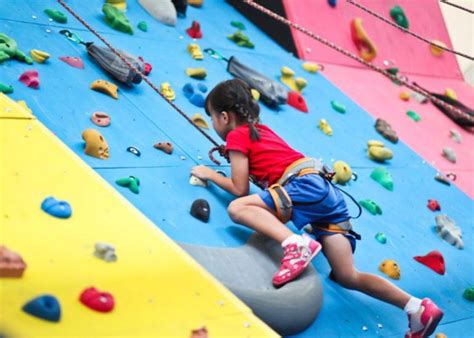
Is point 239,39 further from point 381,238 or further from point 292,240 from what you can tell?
point 292,240

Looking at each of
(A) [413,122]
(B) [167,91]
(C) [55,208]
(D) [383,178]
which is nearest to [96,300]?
(C) [55,208]

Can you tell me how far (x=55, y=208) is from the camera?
185 centimetres

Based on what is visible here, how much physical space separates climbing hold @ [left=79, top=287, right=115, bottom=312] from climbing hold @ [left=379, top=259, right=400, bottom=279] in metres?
1.38

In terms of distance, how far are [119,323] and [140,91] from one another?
5.84 feet

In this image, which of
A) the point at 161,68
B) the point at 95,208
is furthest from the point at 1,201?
the point at 161,68

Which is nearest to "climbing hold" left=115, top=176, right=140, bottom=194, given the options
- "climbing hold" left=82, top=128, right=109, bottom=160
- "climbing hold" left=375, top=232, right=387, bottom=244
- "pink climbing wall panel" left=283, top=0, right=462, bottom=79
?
"climbing hold" left=82, top=128, right=109, bottom=160

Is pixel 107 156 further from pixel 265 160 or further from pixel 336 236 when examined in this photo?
pixel 336 236

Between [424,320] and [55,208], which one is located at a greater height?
[55,208]

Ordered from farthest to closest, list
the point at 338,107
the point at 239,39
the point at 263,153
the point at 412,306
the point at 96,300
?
1. the point at 239,39
2. the point at 338,107
3. the point at 263,153
4. the point at 412,306
5. the point at 96,300

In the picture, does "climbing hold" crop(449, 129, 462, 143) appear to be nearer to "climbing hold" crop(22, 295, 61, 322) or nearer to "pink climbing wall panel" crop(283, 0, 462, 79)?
"pink climbing wall panel" crop(283, 0, 462, 79)

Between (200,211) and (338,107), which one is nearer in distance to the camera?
(200,211)

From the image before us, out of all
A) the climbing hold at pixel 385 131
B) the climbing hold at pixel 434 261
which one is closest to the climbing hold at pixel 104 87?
the climbing hold at pixel 434 261

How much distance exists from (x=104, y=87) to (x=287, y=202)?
0.99m

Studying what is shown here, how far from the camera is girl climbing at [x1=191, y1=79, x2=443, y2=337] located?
2357 mm
